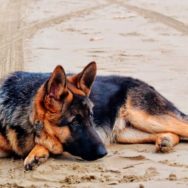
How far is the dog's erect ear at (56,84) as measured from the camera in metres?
6.49

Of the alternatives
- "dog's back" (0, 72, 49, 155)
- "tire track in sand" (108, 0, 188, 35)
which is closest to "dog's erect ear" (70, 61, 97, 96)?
"dog's back" (0, 72, 49, 155)

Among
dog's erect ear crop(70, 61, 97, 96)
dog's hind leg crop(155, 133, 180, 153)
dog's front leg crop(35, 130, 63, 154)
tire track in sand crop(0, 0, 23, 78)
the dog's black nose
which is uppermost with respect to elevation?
dog's erect ear crop(70, 61, 97, 96)

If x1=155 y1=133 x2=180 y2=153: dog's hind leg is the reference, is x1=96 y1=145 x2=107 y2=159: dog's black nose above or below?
above

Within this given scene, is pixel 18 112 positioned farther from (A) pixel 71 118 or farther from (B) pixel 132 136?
(B) pixel 132 136

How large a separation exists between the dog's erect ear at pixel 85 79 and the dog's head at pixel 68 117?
30mm

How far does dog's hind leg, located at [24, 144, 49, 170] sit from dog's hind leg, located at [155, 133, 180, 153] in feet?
3.74

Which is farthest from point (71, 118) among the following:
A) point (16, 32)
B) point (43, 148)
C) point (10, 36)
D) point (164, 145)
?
point (16, 32)

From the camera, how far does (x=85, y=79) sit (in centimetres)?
683

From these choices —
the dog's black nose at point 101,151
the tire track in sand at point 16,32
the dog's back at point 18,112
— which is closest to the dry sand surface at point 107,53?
the tire track in sand at point 16,32

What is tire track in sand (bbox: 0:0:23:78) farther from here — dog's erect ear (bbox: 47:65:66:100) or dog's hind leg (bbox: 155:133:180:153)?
dog's erect ear (bbox: 47:65:66:100)

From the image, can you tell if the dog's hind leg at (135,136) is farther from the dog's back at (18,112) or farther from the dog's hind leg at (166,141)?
the dog's back at (18,112)

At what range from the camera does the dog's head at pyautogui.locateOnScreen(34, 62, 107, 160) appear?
6590mm

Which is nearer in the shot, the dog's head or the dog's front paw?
the dog's head

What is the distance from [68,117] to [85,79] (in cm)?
42
